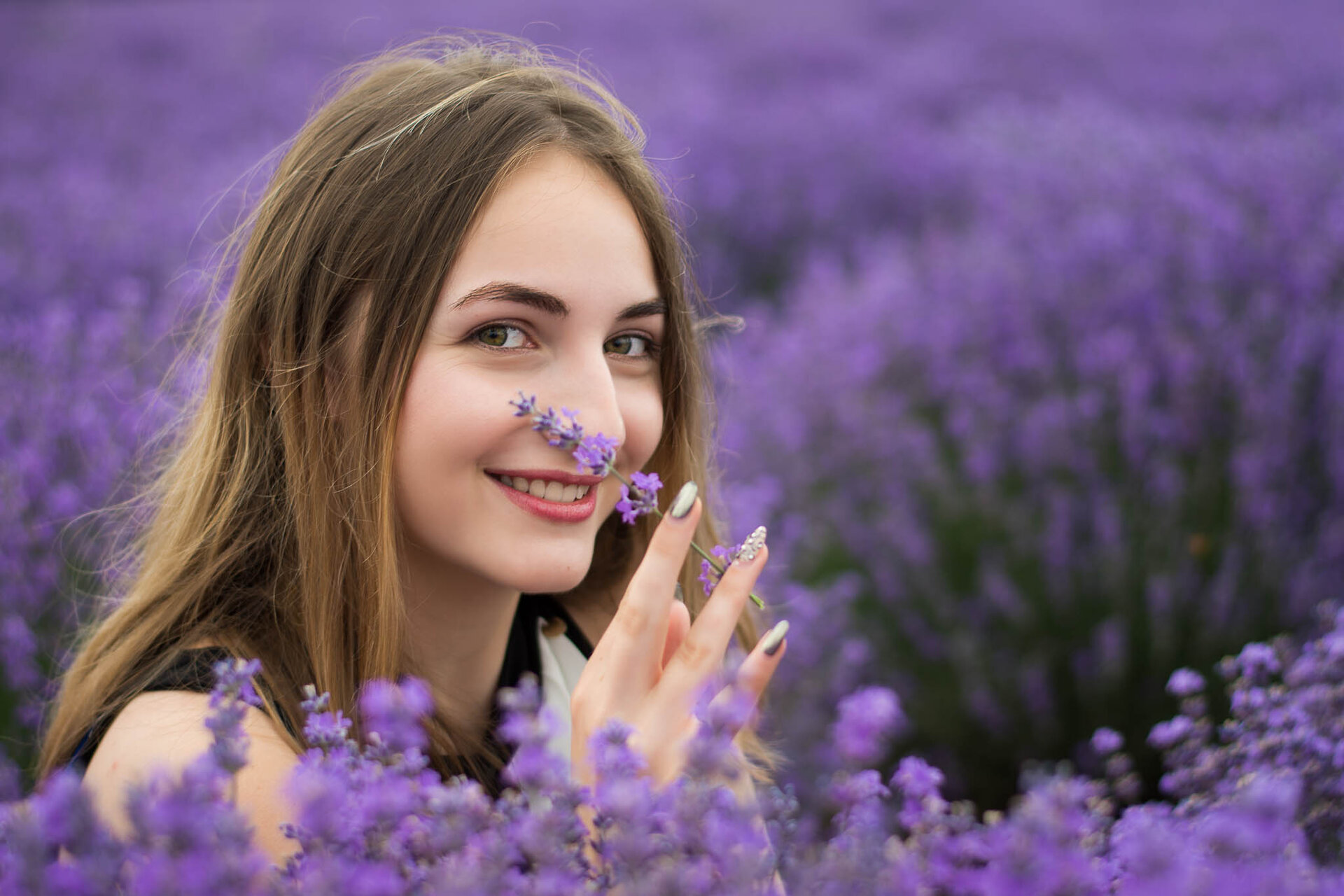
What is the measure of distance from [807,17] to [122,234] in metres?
8.46

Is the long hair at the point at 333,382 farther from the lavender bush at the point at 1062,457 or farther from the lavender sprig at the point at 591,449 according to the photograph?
the lavender bush at the point at 1062,457

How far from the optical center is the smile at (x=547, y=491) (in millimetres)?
1244

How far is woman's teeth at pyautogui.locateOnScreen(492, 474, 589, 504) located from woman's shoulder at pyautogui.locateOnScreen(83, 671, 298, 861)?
0.38 meters

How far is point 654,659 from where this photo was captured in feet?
3.78

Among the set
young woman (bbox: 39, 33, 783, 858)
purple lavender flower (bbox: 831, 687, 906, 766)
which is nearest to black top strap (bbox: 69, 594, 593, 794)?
young woman (bbox: 39, 33, 783, 858)

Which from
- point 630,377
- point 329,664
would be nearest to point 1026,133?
point 630,377

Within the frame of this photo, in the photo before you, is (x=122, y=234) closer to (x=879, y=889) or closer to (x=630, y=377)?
(x=630, y=377)

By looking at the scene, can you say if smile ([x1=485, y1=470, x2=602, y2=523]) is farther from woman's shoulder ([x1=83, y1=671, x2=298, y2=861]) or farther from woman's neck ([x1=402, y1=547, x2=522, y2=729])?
woman's shoulder ([x1=83, y1=671, x2=298, y2=861])

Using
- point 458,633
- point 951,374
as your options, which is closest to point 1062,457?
point 951,374

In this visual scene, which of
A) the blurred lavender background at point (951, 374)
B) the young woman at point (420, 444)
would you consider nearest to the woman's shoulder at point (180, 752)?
the young woman at point (420, 444)

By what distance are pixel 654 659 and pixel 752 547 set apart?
0.16 m

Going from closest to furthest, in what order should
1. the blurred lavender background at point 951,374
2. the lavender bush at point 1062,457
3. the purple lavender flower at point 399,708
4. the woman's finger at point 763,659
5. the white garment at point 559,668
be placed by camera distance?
the purple lavender flower at point 399,708 < the woman's finger at point 763,659 < the white garment at point 559,668 < the blurred lavender background at point 951,374 < the lavender bush at point 1062,457

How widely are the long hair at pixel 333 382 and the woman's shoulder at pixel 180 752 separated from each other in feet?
0.10

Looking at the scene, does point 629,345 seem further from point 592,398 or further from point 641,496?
point 641,496
